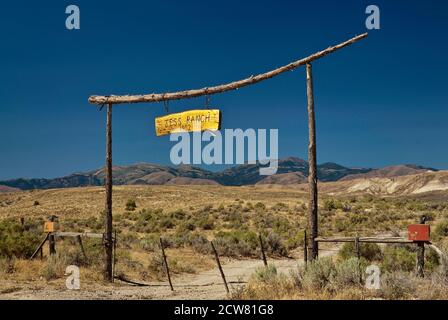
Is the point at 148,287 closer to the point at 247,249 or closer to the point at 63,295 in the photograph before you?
the point at 63,295

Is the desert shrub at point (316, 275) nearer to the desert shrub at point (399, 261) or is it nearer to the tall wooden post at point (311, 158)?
the tall wooden post at point (311, 158)

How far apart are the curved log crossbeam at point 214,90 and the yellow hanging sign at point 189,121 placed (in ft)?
2.23

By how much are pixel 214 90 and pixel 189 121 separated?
3.47 feet

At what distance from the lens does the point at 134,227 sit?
33.8 meters

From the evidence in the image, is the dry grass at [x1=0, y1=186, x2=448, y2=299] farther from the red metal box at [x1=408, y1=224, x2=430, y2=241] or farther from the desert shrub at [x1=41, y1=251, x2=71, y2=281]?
the red metal box at [x1=408, y1=224, x2=430, y2=241]

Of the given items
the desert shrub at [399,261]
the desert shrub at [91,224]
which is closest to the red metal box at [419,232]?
the desert shrub at [399,261]

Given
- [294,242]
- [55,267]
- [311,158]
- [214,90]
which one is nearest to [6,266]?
[55,267]

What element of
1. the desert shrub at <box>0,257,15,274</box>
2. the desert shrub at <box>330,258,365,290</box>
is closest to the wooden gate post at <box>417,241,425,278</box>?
the desert shrub at <box>330,258,365,290</box>

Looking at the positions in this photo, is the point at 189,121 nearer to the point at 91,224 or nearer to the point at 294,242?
the point at 294,242

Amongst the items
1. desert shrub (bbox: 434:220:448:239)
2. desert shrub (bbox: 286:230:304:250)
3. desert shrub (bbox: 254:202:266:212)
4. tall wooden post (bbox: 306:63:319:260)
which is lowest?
desert shrub (bbox: 254:202:266:212)

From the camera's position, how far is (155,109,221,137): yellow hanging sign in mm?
12359

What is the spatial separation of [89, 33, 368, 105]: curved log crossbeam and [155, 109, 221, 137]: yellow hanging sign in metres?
0.68
